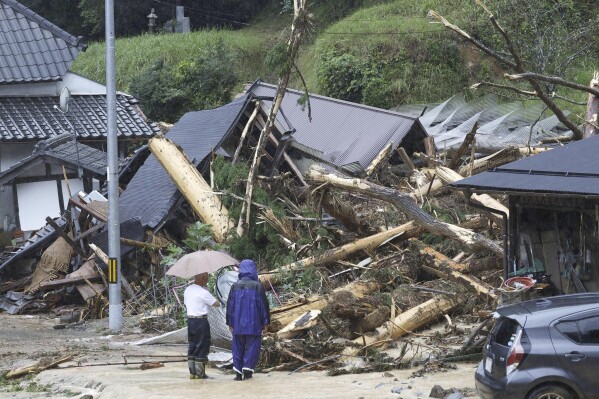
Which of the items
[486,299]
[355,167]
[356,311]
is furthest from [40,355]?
[355,167]

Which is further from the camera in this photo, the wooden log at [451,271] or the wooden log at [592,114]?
the wooden log at [592,114]

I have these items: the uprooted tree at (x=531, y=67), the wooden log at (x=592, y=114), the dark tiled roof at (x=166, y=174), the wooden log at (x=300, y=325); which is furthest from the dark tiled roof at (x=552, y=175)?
the dark tiled roof at (x=166, y=174)

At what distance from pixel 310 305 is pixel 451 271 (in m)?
2.46

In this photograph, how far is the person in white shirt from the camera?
13.1 metres

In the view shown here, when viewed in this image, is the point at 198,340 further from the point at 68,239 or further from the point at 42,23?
the point at 42,23

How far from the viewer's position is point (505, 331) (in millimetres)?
10070

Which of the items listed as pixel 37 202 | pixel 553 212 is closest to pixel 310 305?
pixel 553 212

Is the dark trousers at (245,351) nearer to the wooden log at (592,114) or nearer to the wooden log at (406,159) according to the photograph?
the wooden log at (592,114)

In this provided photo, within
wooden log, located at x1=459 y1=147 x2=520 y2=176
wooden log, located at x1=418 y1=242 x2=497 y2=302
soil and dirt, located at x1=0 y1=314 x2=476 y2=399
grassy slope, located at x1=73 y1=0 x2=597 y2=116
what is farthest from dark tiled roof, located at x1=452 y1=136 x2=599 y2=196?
grassy slope, located at x1=73 y1=0 x2=597 y2=116

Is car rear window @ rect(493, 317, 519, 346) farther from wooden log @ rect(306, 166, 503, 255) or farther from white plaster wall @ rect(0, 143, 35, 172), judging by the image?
white plaster wall @ rect(0, 143, 35, 172)

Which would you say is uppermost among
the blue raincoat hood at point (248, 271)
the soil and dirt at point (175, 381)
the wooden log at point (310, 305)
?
the blue raincoat hood at point (248, 271)

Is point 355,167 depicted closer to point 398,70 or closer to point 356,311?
point 356,311

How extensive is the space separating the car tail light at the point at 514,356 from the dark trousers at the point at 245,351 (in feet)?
13.2

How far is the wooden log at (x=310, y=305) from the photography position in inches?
593
